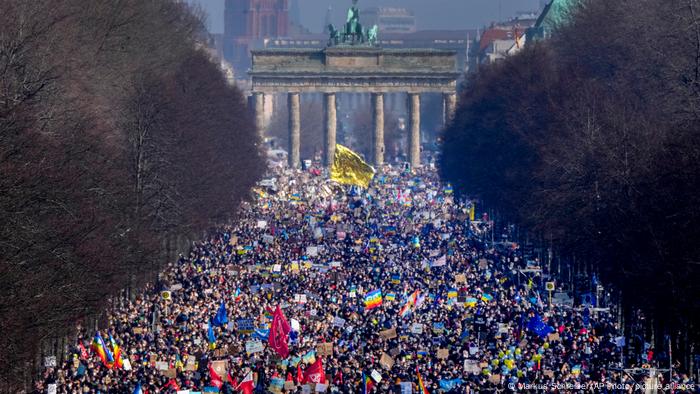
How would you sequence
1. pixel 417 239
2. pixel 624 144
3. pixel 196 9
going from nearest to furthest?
pixel 624 144
pixel 417 239
pixel 196 9

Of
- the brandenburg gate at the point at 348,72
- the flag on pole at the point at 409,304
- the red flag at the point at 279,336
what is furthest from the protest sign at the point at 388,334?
the brandenburg gate at the point at 348,72

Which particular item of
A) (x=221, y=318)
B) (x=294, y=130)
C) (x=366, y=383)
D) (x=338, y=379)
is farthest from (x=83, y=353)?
(x=294, y=130)

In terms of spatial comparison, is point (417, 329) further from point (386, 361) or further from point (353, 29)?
point (353, 29)

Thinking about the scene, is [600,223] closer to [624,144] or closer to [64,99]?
[624,144]

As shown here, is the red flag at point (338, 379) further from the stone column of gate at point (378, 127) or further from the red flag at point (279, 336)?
the stone column of gate at point (378, 127)

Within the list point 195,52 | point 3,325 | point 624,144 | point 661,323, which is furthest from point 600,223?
point 195,52

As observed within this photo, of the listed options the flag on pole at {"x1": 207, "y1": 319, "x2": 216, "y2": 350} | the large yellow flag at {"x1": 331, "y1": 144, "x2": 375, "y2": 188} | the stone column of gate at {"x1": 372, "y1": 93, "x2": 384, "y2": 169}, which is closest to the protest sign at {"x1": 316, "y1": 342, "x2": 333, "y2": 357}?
the flag on pole at {"x1": 207, "y1": 319, "x2": 216, "y2": 350}
